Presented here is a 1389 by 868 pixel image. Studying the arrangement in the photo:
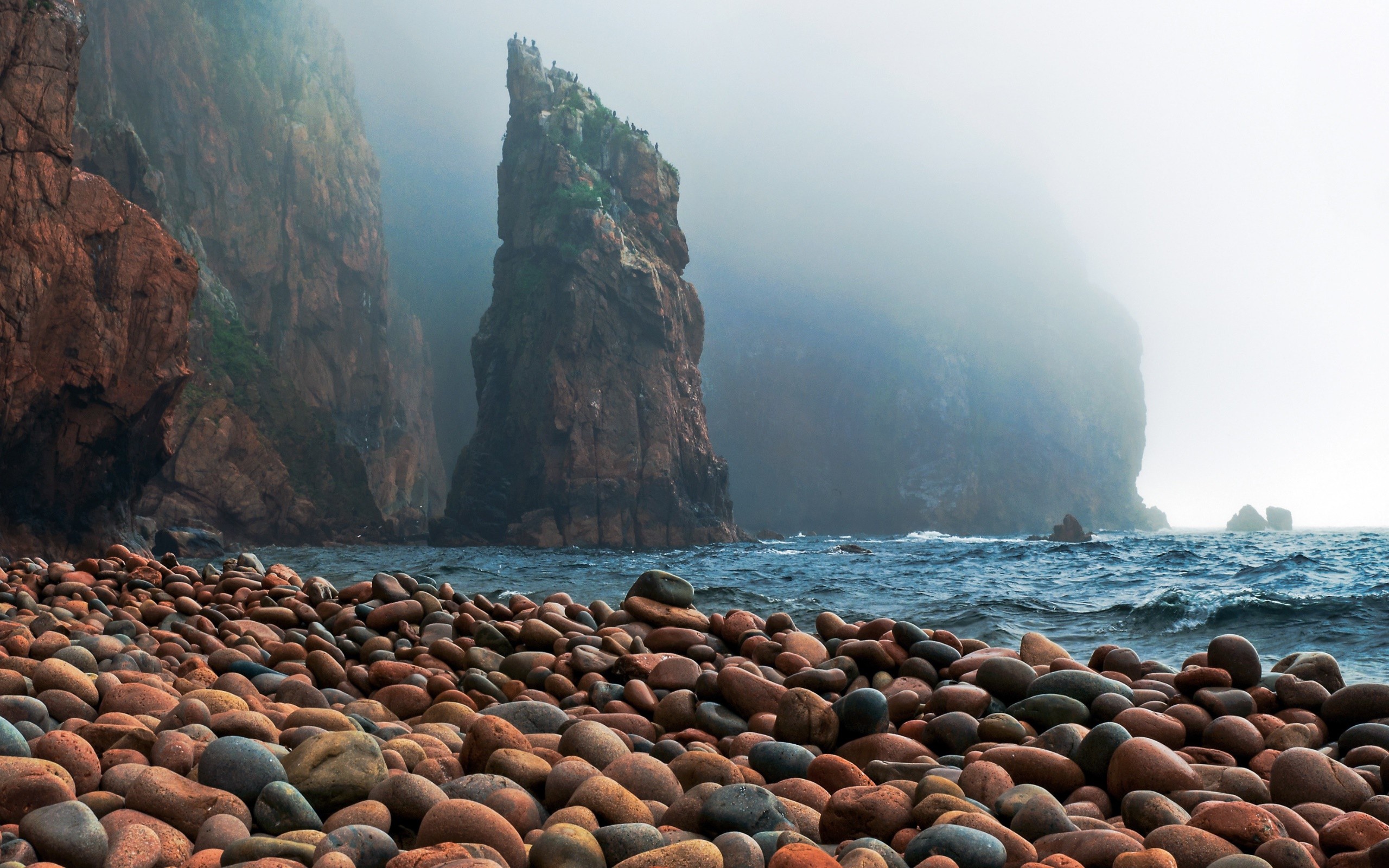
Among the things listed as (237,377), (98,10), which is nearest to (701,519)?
(237,377)

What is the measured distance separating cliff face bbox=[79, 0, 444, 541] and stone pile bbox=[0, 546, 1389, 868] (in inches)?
1846

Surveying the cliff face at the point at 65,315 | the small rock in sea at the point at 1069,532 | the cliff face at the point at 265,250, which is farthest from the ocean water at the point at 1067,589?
the small rock in sea at the point at 1069,532

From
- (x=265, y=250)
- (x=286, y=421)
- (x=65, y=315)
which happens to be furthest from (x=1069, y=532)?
(x=265, y=250)

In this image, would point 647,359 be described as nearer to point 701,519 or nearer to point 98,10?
point 701,519

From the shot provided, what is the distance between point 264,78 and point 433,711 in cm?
7784

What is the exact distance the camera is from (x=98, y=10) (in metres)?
54.0

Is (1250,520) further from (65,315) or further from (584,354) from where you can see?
(65,315)

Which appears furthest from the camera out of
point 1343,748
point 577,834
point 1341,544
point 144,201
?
point 144,201

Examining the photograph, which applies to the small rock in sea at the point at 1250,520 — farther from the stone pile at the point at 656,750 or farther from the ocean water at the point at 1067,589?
the stone pile at the point at 656,750

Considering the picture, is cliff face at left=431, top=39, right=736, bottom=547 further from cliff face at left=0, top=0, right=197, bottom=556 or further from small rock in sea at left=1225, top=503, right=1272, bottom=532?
small rock in sea at left=1225, top=503, right=1272, bottom=532

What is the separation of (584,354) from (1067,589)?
1655 inches

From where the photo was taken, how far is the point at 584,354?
176ft

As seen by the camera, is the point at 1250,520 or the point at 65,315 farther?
the point at 1250,520

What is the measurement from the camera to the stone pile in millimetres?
2191
